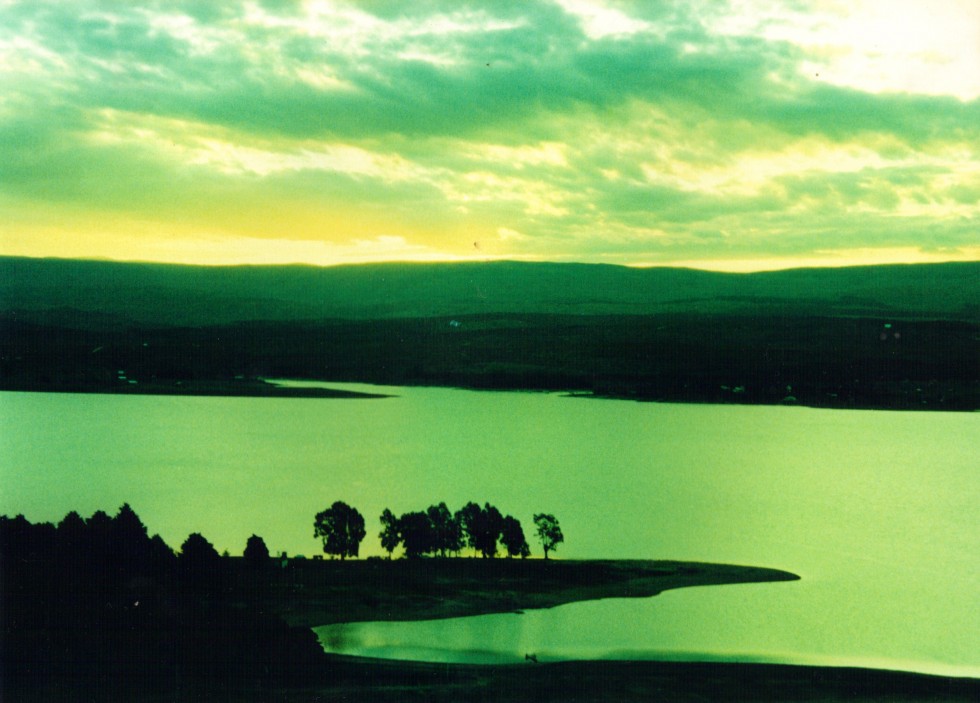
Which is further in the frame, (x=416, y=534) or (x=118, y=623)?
(x=416, y=534)

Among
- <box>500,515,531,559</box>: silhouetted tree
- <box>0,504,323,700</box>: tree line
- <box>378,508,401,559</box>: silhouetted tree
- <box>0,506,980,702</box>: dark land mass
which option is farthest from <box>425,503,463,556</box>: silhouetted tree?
<box>0,504,323,700</box>: tree line

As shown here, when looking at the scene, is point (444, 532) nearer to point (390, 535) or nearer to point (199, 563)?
point (390, 535)

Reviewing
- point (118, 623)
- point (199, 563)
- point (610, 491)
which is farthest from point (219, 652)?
point (610, 491)

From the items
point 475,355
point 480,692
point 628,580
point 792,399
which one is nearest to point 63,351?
point 475,355

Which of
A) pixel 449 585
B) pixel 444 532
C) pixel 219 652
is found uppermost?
pixel 444 532

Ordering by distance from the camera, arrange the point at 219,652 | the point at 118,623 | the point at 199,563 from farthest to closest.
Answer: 1. the point at 199,563
2. the point at 118,623
3. the point at 219,652

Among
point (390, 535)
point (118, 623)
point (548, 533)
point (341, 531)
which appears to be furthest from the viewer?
point (548, 533)

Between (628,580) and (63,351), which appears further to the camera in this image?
(63,351)

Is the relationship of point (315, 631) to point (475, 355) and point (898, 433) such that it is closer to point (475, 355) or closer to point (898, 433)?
point (898, 433)
